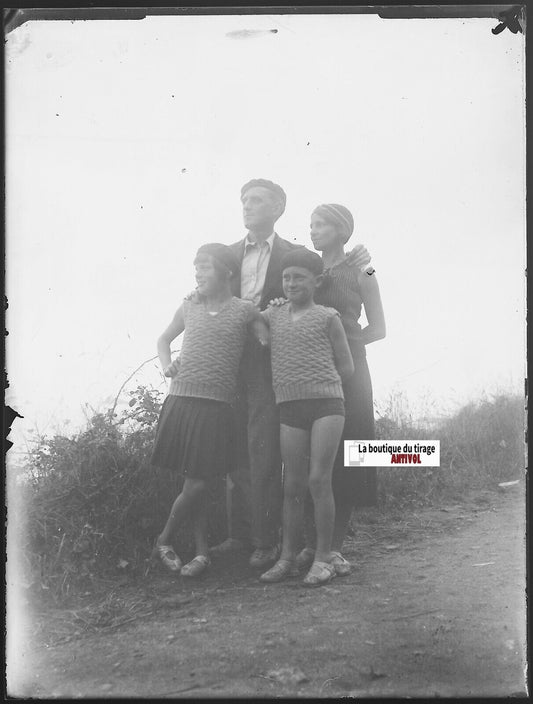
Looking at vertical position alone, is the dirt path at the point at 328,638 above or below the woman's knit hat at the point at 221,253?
below

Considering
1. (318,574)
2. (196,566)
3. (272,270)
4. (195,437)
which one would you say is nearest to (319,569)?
(318,574)

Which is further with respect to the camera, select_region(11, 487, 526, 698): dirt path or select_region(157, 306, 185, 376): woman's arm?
select_region(157, 306, 185, 376): woman's arm

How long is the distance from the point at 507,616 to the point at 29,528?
1.84m

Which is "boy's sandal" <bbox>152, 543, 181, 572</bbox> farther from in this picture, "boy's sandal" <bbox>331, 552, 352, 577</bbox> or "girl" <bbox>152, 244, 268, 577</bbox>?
"boy's sandal" <bbox>331, 552, 352, 577</bbox>

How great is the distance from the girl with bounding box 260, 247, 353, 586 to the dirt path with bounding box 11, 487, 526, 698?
0.52ft

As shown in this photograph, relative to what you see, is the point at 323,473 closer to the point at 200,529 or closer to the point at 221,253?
the point at 200,529

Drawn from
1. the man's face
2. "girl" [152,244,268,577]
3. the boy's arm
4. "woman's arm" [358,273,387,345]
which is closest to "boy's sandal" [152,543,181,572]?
"girl" [152,244,268,577]

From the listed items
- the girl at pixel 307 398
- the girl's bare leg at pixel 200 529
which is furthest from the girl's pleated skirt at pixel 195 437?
the girl at pixel 307 398

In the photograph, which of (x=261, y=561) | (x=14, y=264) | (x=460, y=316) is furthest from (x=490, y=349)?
(x=14, y=264)

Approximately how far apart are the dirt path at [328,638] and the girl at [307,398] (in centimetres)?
16

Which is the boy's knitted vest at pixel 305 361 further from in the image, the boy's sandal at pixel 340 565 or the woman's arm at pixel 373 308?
the boy's sandal at pixel 340 565

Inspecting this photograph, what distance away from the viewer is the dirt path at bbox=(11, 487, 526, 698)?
2.46 m

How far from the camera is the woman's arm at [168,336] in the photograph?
2.74m

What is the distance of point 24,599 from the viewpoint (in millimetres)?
2637
